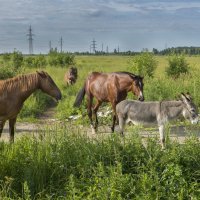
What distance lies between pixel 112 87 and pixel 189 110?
3.39m

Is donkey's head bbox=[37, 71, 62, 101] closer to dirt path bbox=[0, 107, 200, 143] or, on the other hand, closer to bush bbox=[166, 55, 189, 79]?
dirt path bbox=[0, 107, 200, 143]

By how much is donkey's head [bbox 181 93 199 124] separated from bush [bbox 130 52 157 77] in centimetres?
1792

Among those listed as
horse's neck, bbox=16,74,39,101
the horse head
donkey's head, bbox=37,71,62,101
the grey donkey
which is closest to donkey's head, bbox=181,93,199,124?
the grey donkey

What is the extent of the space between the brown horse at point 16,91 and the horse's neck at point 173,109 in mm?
2731

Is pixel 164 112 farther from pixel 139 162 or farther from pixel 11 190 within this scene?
pixel 11 190

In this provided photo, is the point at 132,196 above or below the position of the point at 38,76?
below

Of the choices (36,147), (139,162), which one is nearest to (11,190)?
(36,147)

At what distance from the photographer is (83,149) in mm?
6547

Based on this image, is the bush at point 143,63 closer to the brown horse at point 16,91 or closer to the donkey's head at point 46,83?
the donkey's head at point 46,83

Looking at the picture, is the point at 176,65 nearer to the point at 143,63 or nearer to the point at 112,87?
the point at 143,63

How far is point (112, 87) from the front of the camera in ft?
36.9

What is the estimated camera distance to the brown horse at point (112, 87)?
10438mm

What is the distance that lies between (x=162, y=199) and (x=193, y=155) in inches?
46.6

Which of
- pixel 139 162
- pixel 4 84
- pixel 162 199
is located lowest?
pixel 162 199
